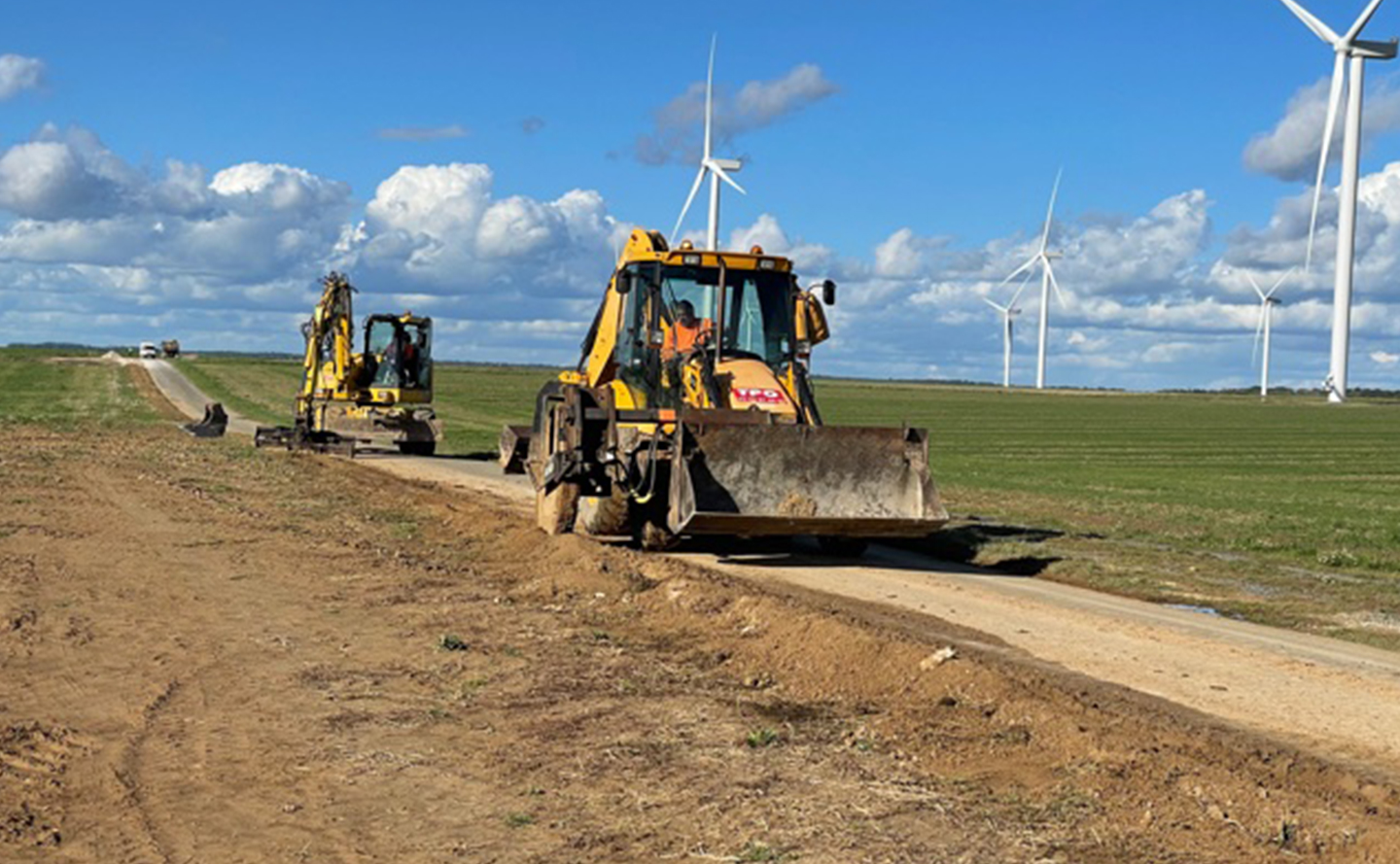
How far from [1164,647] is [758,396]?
5944mm

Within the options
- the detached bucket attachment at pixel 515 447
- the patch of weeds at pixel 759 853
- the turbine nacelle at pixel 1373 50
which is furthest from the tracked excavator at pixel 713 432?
the turbine nacelle at pixel 1373 50

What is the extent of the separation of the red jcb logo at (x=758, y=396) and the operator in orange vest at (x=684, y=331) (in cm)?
82

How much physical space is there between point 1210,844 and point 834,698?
341cm

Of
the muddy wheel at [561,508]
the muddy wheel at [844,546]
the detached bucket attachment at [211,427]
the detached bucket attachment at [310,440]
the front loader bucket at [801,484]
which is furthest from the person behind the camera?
the detached bucket attachment at [211,427]

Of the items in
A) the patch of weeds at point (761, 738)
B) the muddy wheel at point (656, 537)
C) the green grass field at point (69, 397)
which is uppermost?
the muddy wheel at point (656, 537)

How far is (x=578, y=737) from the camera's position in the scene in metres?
8.75

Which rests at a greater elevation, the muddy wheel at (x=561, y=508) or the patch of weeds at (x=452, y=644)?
the muddy wheel at (x=561, y=508)

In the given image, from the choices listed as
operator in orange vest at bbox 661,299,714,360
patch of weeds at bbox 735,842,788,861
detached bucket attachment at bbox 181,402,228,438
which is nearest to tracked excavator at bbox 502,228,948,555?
operator in orange vest at bbox 661,299,714,360

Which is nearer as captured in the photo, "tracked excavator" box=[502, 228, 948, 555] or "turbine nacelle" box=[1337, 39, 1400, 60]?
"tracked excavator" box=[502, 228, 948, 555]

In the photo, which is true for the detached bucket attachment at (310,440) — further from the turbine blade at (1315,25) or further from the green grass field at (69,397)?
the turbine blade at (1315,25)

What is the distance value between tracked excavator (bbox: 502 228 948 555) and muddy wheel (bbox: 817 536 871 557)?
2cm

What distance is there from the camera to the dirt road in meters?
9.57

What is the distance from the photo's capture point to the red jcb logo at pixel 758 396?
55.2 ft

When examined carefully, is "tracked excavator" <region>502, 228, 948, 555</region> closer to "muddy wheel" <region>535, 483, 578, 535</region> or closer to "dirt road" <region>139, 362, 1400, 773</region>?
"muddy wheel" <region>535, 483, 578, 535</region>
